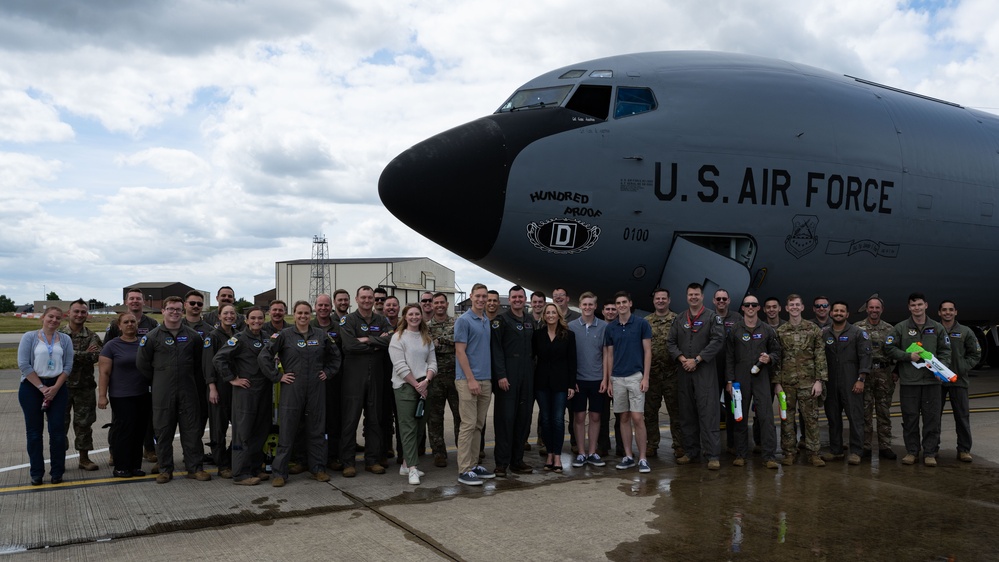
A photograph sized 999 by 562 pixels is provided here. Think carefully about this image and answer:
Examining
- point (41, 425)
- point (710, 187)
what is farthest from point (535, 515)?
point (710, 187)

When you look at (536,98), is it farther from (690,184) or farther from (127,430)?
(127,430)

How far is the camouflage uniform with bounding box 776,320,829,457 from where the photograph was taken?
7391mm

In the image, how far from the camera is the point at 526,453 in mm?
8047

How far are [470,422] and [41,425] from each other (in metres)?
4.08

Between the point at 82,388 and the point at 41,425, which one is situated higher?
the point at 82,388

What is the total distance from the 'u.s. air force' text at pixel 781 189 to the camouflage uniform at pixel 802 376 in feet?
7.63

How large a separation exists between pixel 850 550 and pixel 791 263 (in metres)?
5.67

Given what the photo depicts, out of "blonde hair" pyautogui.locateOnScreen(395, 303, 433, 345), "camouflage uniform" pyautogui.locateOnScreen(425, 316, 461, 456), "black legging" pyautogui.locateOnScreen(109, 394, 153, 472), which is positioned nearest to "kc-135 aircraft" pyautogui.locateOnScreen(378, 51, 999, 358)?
"camouflage uniform" pyautogui.locateOnScreen(425, 316, 461, 456)

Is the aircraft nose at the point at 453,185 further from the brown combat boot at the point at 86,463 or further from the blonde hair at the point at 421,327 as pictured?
the brown combat boot at the point at 86,463

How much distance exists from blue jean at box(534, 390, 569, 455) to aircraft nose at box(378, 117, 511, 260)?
86.1 inches

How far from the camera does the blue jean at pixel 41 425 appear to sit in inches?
257

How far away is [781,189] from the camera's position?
945 cm

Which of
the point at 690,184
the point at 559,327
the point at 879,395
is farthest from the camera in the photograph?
the point at 690,184

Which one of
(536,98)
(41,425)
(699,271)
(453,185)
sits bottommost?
(41,425)
